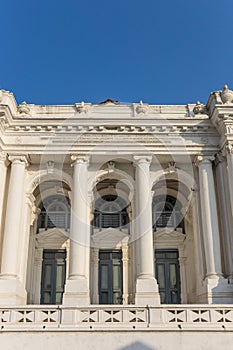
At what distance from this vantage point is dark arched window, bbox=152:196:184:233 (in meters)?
25.5

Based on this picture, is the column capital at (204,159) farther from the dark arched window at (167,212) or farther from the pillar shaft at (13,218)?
the pillar shaft at (13,218)

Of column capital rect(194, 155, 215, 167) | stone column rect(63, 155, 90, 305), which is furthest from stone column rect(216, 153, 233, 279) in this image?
stone column rect(63, 155, 90, 305)

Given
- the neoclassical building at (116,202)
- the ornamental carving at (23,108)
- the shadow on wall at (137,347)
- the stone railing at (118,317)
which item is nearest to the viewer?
the shadow on wall at (137,347)

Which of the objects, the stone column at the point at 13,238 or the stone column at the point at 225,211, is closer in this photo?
the stone column at the point at 13,238

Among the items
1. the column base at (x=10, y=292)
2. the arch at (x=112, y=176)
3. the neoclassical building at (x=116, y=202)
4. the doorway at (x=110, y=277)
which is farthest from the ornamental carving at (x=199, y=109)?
the column base at (x=10, y=292)

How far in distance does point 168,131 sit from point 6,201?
900 cm

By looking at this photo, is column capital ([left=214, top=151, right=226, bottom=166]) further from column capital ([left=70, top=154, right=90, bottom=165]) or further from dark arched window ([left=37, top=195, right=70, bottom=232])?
dark arched window ([left=37, top=195, right=70, bottom=232])

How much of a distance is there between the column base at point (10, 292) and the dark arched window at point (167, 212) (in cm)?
875

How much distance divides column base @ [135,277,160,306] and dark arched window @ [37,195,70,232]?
22.8 feet

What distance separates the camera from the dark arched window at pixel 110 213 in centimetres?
2553

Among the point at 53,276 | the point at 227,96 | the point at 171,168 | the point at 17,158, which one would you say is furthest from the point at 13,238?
the point at 227,96

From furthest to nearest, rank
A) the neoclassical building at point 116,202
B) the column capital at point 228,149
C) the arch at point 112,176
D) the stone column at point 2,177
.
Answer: the arch at point 112,176 < the stone column at point 2,177 < the column capital at point 228,149 < the neoclassical building at point 116,202

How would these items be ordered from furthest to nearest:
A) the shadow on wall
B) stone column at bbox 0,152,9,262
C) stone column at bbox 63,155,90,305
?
stone column at bbox 0,152,9,262 → stone column at bbox 63,155,90,305 → the shadow on wall

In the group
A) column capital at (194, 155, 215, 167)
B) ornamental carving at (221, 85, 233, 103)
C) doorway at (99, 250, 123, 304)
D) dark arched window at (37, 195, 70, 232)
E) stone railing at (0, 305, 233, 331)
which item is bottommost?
stone railing at (0, 305, 233, 331)
